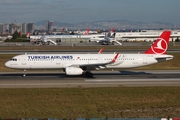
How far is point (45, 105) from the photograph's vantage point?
26.6 m

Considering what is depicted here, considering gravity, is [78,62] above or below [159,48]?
below

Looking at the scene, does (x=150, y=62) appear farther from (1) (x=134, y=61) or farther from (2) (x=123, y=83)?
(2) (x=123, y=83)

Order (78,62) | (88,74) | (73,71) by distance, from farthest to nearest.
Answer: (78,62), (88,74), (73,71)

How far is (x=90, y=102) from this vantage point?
27578 millimetres

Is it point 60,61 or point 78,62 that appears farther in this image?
point 78,62

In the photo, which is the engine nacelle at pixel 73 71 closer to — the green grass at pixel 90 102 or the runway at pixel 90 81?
the runway at pixel 90 81

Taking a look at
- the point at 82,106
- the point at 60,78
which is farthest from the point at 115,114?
the point at 60,78

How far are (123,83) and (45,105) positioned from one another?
11.4 m

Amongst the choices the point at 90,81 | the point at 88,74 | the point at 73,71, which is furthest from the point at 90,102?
the point at 88,74

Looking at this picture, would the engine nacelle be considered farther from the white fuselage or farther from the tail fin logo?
the tail fin logo

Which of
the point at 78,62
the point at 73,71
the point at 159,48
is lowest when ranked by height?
the point at 73,71

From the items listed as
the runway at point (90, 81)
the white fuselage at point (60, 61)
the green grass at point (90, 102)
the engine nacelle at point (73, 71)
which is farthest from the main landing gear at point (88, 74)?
the green grass at point (90, 102)

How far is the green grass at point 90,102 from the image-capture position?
25.1m

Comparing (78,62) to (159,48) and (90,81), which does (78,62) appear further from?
(159,48)
